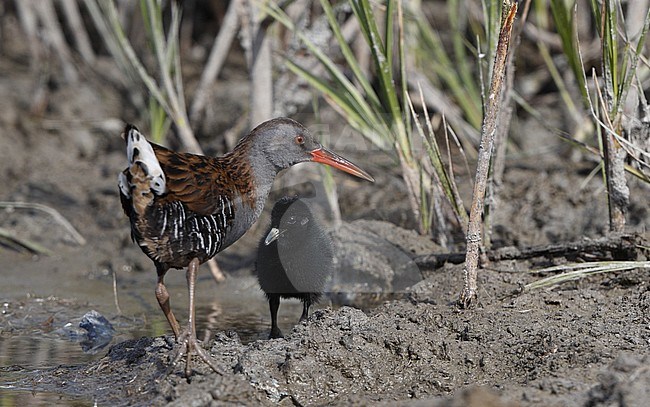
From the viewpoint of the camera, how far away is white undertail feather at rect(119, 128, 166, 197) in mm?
3561

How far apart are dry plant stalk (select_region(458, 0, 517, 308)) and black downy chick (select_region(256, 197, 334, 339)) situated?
1.12m

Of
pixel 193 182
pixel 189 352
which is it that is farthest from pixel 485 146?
pixel 189 352

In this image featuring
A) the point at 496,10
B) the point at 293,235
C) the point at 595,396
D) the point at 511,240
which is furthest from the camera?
the point at 511,240

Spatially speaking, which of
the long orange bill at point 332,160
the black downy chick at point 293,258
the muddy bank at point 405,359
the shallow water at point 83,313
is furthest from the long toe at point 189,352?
the long orange bill at point 332,160

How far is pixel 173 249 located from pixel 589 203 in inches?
138

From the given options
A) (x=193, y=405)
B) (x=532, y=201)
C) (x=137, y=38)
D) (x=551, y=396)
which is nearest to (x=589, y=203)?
(x=532, y=201)

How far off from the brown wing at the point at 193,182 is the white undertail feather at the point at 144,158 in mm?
108

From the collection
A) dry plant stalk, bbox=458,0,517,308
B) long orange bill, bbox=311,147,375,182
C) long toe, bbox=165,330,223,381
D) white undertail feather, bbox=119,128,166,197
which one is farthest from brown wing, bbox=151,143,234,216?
dry plant stalk, bbox=458,0,517,308

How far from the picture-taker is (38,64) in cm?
841

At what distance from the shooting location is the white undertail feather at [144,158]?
3.56 metres

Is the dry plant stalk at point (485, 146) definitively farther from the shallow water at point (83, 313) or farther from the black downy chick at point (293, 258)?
the shallow water at point (83, 313)

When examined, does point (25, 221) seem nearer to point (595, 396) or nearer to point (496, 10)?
point (496, 10)

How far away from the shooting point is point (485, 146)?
4.05 m

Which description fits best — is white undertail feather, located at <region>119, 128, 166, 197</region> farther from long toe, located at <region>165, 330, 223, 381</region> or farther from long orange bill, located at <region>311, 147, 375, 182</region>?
long orange bill, located at <region>311, 147, 375, 182</region>
